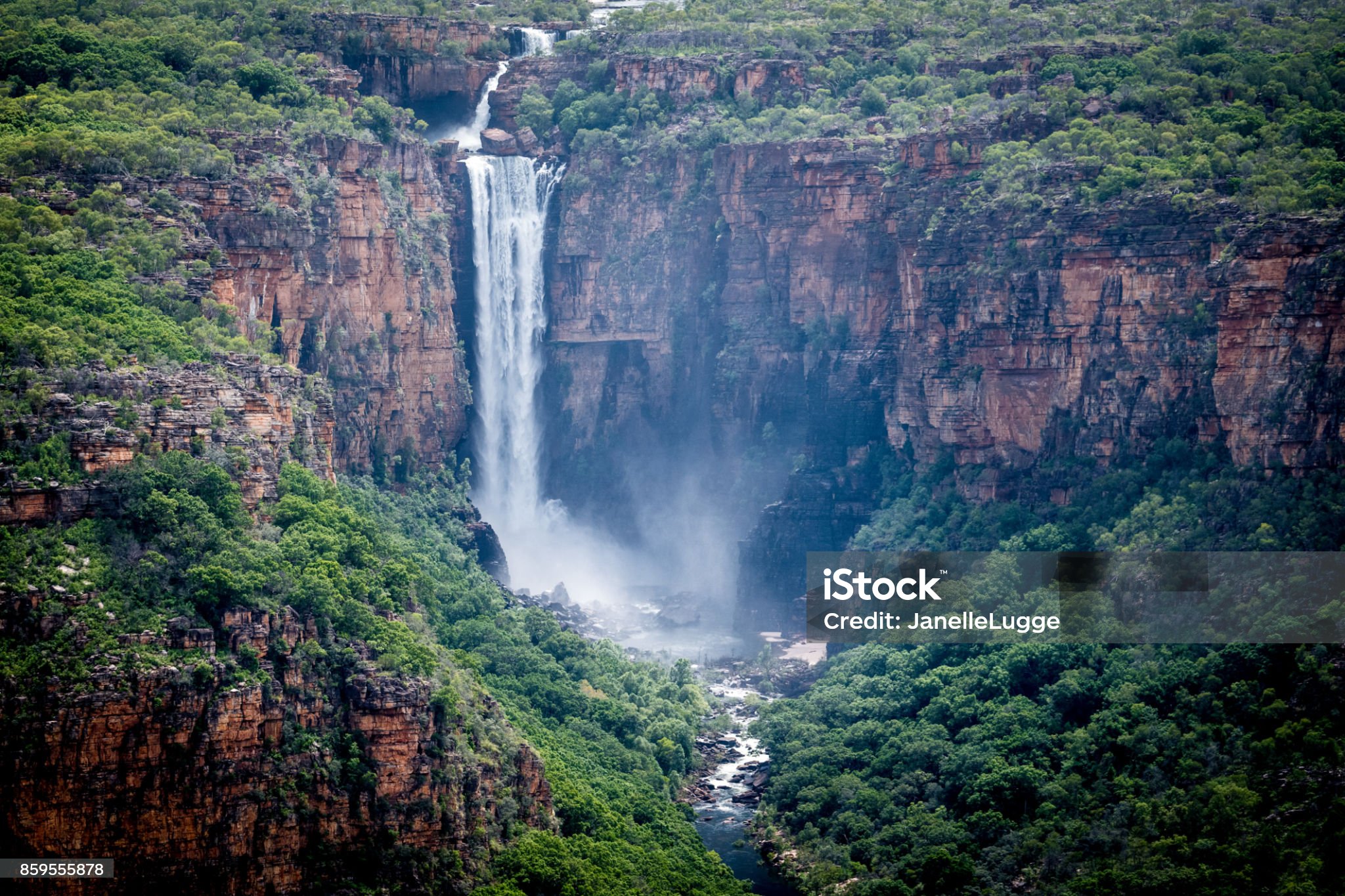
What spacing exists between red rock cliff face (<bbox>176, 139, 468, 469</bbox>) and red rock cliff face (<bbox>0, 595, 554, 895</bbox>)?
920 inches

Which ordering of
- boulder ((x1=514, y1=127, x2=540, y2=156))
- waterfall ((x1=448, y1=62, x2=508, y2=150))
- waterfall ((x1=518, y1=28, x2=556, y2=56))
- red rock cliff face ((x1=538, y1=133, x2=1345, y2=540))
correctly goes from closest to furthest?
red rock cliff face ((x1=538, y1=133, x2=1345, y2=540)), boulder ((x1=514, y1=127, x2=540, y2=156)), waterfall ((x1=448, y1=62, x2=508, y2=150)), waterfall ((x1=518, y1=28, x2=556, y2=56))

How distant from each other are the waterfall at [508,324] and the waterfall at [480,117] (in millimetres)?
3629

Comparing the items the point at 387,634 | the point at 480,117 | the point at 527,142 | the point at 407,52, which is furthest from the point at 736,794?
the point at 407,52

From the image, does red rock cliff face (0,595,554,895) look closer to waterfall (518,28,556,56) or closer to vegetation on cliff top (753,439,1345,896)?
vegetation on cliff top (753,439,1345,896)

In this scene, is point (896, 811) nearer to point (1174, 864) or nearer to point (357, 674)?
point (1174, 864)

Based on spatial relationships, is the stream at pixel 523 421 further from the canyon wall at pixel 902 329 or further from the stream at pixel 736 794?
the stream at pixel 736 794

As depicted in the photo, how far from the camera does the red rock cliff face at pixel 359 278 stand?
10119 centimetres

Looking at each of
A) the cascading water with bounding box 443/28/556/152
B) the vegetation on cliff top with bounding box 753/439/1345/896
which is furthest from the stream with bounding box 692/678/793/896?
the cascading water with bounding box 443/28/556/152

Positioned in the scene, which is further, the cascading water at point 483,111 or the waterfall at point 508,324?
the cascading water at point 483,111

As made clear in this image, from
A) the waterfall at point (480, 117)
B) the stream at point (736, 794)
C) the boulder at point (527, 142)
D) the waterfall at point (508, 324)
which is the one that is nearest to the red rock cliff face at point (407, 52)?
the waterfall at point (480, 117)

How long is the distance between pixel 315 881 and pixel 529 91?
227ft

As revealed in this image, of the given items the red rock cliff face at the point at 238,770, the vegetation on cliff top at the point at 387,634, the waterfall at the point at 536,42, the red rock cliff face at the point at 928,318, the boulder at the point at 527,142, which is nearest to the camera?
the red rock cliff face at the point at 238,770

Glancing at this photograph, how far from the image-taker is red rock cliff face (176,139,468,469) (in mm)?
101188

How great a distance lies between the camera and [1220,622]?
93.2 metres
